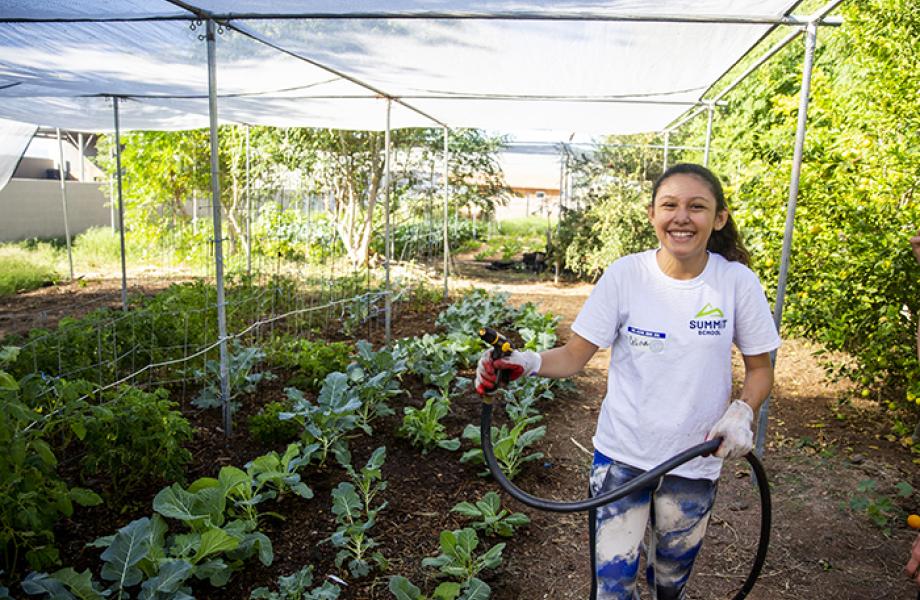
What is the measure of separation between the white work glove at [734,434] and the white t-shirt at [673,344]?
0.51 feet

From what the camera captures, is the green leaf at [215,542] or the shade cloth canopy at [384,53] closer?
the green leaf at [215,542]

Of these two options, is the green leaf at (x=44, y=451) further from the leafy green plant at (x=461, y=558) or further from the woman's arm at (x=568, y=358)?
the woman's arm at (x=568, y=358)

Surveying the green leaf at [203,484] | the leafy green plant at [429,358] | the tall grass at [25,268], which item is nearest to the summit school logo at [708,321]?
the green leaf at [203,484]

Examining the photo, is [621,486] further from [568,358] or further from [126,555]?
[126,555]

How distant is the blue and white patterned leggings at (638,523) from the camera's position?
1979 mm

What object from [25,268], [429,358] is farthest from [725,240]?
[25,268]

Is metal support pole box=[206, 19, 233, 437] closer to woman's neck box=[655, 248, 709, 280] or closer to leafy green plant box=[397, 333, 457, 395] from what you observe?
leafy green plant box=[397, 333, 457, 395]

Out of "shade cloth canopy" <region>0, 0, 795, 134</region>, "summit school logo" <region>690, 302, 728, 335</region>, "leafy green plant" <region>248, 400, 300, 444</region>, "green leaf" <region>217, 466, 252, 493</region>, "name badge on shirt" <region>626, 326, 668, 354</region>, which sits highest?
"shade cloth canopy" <region>0, 0, 795, 134</region>


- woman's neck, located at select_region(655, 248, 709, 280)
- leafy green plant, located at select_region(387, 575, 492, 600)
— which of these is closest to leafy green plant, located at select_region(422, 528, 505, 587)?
leafy green plant, located at select_region(387, 575, 492, 600)

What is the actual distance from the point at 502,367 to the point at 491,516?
1.44 metres

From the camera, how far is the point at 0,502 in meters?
2.16

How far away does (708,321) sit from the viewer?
1908 millimetres

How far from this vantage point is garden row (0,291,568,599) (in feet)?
7.44

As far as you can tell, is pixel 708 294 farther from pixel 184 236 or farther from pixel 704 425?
pixel 184 236
